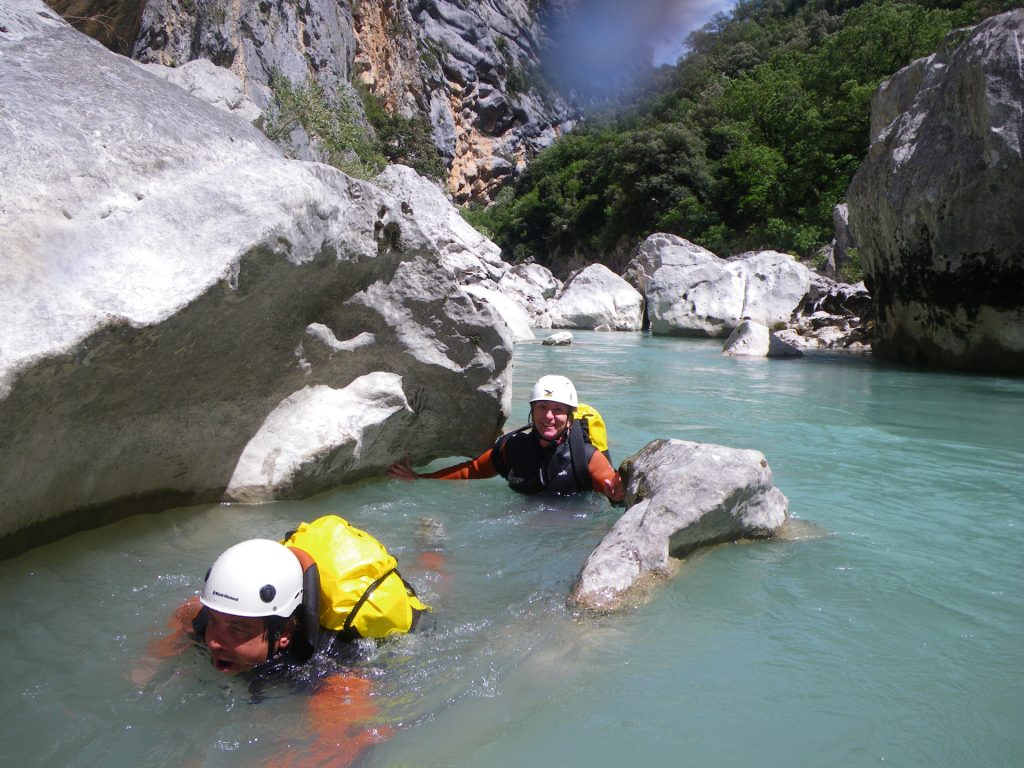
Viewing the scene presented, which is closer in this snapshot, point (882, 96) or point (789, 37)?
point (882, 96)

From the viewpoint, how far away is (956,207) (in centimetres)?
1213

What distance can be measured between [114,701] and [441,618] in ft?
4.13

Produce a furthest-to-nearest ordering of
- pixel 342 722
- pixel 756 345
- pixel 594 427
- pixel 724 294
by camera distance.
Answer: pixel 724 294
pixel 756 345
pixel 594 427
pixel 342 722

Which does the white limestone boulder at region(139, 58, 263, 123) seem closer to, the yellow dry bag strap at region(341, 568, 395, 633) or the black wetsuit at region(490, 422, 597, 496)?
the black wetsuit at region(490, 422, 597, 496)

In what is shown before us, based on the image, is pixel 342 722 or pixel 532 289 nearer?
pixel 342 722

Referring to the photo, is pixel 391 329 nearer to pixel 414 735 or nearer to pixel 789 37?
pixel 414 735

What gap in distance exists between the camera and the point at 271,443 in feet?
14.9

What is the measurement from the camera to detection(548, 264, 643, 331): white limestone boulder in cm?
2741

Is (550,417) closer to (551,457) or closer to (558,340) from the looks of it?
(551,457)

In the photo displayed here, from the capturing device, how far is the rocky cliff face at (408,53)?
80.5ft

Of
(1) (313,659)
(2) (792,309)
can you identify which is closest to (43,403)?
(1) (313,659)

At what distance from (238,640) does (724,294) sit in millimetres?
21954

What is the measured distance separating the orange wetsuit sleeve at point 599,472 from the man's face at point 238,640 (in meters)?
2.76

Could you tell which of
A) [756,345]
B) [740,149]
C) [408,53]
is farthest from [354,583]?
[408,53]
